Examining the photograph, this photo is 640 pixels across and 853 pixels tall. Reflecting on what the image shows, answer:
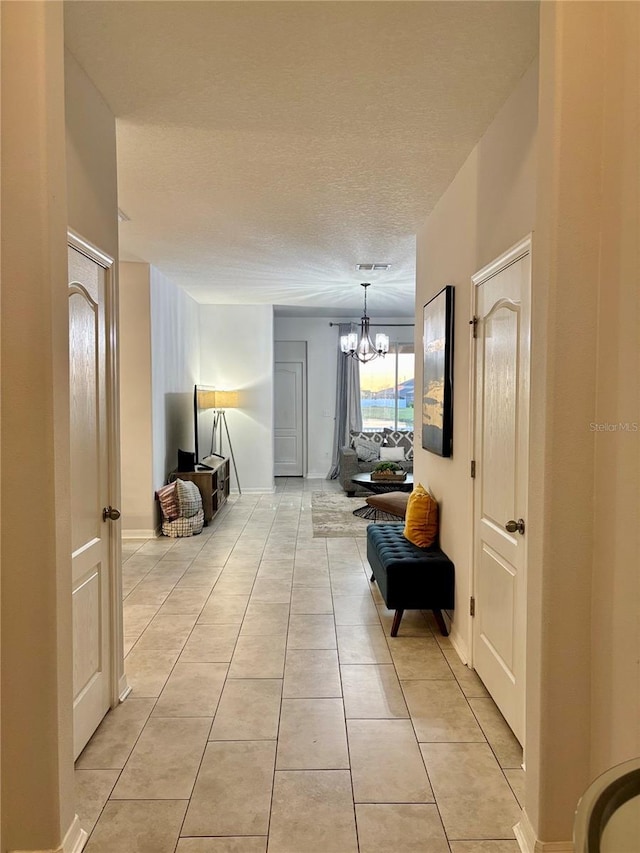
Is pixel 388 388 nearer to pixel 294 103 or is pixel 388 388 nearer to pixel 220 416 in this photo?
pixel 220 416

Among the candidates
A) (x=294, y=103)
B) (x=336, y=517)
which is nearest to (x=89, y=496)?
(x=294, y=103)

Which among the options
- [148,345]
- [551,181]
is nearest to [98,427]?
[551,181]

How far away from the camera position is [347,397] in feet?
34.1

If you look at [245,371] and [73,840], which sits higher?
[245,371]

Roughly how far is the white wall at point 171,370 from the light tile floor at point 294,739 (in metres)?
2.37

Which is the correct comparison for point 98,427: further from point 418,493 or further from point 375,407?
point 375,407

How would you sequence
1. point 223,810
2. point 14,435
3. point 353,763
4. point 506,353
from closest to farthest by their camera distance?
point 14,435 < point 223,810 < point 353,763 < point 506,353

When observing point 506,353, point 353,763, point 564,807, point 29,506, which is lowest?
point 353,763

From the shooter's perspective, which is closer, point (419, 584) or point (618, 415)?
point (618, 415)

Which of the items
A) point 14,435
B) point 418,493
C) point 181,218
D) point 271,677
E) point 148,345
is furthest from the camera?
point 148,345

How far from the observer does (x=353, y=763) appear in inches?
94.5

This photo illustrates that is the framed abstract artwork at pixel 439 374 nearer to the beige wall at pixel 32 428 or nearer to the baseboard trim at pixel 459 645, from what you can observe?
the baseboard trim at pixel 459 645

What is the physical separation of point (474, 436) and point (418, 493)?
1.06m

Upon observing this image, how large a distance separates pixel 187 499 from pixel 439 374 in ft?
11.7
